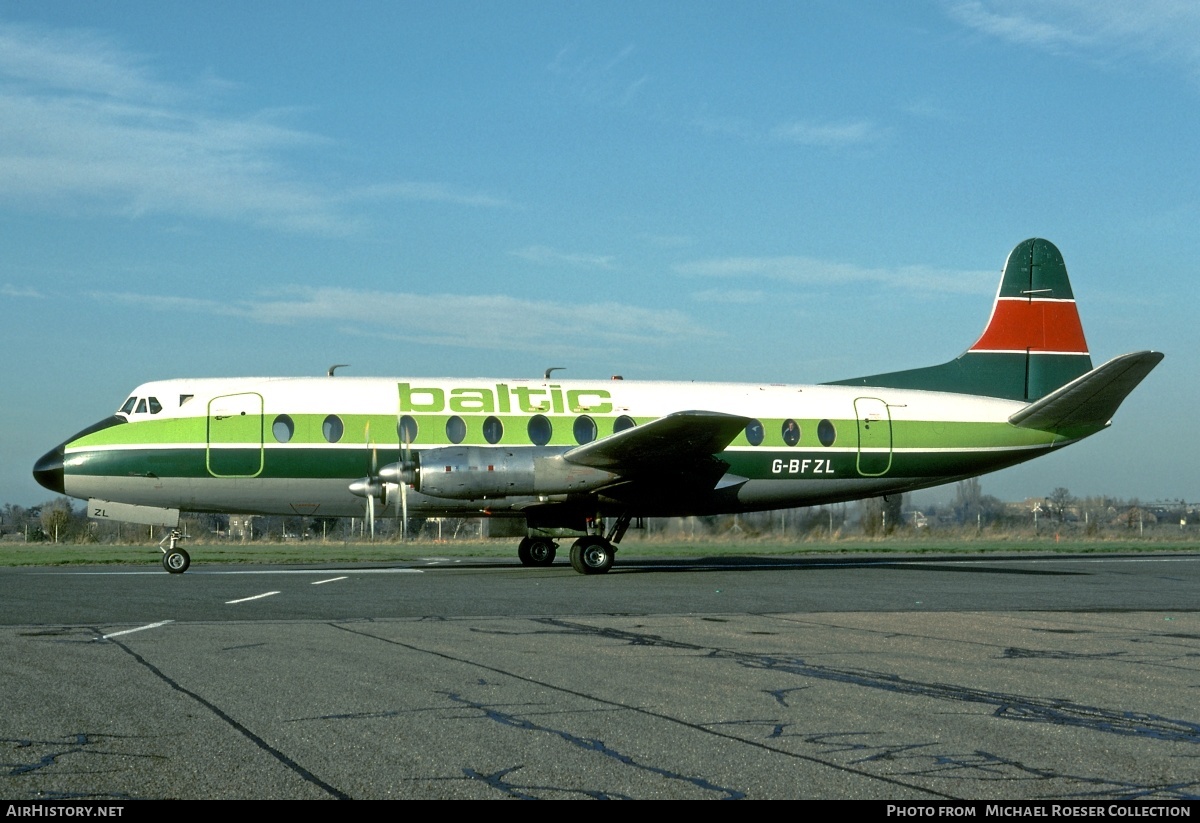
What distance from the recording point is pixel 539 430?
24891 mm

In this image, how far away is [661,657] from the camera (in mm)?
10539

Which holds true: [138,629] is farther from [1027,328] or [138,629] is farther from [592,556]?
[1027,328]

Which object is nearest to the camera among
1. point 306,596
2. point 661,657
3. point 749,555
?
point 661,657

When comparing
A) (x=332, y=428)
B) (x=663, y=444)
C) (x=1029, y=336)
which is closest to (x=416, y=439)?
(x=332, y=428)

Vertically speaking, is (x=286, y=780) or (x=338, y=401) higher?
(x=338, y=401)

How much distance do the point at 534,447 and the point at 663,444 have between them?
283 centimetres

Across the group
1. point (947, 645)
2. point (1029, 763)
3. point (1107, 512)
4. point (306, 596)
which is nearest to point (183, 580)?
point (306, 596)

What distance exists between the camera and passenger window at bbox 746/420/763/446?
26.0 m

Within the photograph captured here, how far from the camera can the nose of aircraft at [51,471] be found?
78.5 ft

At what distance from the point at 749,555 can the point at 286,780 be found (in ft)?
94.3

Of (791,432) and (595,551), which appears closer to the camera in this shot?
(595,551)

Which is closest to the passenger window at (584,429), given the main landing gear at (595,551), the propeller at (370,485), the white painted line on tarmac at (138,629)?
the main landing gear at (595,551)

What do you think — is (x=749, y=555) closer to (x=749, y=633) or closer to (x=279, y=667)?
(x=749, y=633)

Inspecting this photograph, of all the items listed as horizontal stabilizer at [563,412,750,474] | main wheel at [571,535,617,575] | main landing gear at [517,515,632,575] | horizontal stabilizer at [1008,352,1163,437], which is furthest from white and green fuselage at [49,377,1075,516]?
horizontal stabilizer at [1008,352,1163,437]
